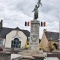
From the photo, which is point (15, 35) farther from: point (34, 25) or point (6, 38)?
point (34, 25)

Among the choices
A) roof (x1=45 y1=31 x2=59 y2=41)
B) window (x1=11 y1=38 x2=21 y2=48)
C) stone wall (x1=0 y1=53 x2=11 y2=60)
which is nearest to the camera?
stone wall (x1=0 y1=53 x2=11 y2=60)

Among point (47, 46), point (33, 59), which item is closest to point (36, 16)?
point (33, 59)

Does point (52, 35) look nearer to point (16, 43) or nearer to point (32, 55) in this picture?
point (16, 43)

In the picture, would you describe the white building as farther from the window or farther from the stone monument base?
the stone monument base

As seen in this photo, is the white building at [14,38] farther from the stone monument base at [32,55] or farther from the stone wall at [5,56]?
the stone wall at [5,56]

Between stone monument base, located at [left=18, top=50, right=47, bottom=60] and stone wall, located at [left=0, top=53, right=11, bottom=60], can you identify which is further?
stone wall, located at [left=0, top=53, right=11, bottom=60]

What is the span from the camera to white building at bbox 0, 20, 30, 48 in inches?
1750

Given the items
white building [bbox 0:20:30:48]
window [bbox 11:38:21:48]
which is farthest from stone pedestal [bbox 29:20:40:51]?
window [bbox 11:38:21:48]

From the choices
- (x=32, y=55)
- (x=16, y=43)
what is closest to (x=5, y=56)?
(x=32, y=55)

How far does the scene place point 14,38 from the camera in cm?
4478

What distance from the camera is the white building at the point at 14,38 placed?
44438 mm

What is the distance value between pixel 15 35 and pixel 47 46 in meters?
6.56

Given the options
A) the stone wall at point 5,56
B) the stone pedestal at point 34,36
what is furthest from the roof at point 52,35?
the stone wall at point 5,56

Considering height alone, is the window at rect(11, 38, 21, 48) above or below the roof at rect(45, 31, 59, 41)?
below
